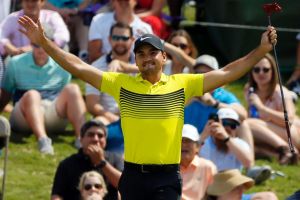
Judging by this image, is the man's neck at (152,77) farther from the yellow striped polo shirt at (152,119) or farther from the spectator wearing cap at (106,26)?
the spectator wearing cap at (106,26)

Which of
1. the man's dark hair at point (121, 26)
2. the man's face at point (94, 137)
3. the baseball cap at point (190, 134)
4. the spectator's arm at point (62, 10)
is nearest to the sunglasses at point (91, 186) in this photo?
the man's face at point (94, 137)

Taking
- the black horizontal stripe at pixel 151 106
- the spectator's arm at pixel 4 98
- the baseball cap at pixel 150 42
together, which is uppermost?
the baseball cap at pixel 150 42

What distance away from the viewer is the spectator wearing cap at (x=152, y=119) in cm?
739

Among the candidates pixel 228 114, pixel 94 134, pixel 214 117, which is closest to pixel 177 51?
pixel 228 114

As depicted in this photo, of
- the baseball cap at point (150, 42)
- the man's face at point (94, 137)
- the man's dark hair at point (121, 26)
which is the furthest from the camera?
the man's dark hair at point (121, 26)

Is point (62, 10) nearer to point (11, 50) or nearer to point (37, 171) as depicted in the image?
point (11, 50)

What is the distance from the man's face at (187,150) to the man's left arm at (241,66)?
1.90 metres

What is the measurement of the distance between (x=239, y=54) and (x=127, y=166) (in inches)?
289

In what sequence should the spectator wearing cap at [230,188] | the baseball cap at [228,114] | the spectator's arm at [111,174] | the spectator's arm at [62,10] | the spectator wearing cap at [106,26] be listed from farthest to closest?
the spectator's arm at [62,10] < the spectator wearing cap at [106,26] < the baseball cap at [228,114] < the spectator's arm at [111,174] < the spectator wearing cap at [230,188]

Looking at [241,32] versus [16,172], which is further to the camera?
[241,32]

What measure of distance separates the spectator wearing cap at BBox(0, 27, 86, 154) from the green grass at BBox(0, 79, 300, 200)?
0.52 ft

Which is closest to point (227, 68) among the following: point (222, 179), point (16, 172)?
point (222, 179)

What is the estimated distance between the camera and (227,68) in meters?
7.63

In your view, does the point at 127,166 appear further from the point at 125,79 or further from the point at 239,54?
the point at 239,54
